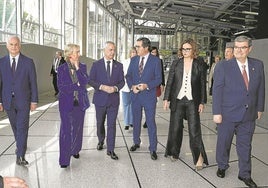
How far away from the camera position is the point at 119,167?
3.38m

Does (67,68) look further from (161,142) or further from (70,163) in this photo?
(161,142)

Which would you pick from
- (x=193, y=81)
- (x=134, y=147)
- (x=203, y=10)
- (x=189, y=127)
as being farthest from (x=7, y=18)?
(x=203, y=10)

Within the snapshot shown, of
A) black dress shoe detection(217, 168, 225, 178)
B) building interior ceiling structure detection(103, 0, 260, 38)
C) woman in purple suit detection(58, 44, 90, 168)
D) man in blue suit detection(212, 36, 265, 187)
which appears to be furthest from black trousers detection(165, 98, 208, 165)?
building interior ceiling structure detection(103, 0, 260, 38)

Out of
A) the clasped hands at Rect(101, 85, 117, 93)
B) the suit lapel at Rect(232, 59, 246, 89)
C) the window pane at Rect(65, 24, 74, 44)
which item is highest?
the window pane at Rect(65, 24, 74, 44)

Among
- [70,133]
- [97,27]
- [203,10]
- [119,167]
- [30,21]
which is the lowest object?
[119,167]

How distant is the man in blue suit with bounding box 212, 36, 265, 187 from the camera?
293 centimetres

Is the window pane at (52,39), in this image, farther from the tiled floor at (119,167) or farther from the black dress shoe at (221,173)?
the black dress shoe at (221,173)

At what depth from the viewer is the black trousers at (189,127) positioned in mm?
3443

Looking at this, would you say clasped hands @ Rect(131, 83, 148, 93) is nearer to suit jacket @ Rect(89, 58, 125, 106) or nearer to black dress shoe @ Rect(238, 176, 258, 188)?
suit jacket @ Rect(89, 58, 125, 106)

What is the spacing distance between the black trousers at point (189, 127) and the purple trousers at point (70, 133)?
3.58ft

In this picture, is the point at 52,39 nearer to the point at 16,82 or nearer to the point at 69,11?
the point at 69,11

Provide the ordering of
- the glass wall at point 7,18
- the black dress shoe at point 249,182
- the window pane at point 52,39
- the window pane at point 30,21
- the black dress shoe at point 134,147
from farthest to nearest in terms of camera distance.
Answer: the window pane at point 52,39 < the window pane at point 30,21 < the glass wall at point 7,18 < the black dress shoe at point 134,147 < the black dress shoe at point 249,182

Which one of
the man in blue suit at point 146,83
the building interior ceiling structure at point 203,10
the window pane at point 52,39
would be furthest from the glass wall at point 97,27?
the man in blue suit at point 146,83

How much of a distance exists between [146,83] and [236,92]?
1206mm
